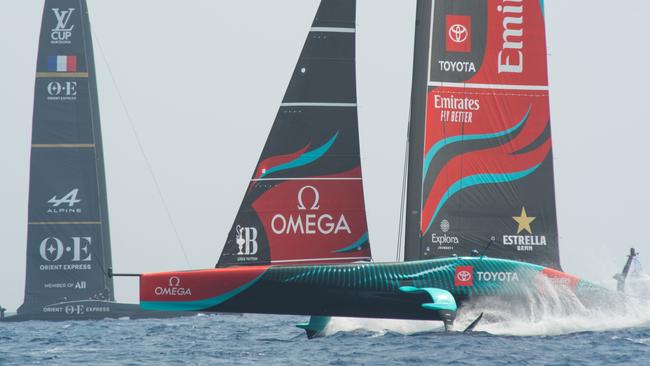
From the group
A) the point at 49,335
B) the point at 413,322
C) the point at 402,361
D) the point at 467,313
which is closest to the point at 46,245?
the point at 49,335

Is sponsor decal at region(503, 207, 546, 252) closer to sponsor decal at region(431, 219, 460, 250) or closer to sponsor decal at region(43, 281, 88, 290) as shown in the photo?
sponsor decal at region(431, 219, 460, 250)

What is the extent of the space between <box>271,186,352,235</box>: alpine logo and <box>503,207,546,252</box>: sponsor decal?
319 centimetres

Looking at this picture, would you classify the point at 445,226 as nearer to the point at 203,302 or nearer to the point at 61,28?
the point at 203,302

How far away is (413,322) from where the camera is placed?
24.9 metres

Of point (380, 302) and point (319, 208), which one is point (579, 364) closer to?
point (380, 302)

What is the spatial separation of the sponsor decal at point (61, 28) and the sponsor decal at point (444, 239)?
1851 centimetres

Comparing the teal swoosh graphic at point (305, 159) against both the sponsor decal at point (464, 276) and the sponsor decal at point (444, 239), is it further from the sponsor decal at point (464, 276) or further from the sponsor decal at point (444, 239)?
the sponsor decal at point (464, 276)

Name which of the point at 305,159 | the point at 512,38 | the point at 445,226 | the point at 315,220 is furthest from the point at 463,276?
the point at 512,38

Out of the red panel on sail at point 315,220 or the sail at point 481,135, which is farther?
the sail at point 481,135

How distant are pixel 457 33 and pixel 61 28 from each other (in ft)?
58.9

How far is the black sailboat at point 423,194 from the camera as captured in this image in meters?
22.0

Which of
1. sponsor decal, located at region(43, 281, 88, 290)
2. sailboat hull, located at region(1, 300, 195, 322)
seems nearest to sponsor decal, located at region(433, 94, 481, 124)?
sailboat hull, located at region(1, 300, 195, 322)

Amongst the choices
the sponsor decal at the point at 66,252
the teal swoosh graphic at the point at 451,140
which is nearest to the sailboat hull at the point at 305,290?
the teal swoosh graphic at the point at 451,140

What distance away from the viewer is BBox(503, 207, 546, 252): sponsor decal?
23906mm
